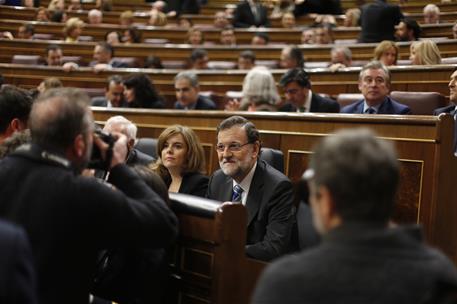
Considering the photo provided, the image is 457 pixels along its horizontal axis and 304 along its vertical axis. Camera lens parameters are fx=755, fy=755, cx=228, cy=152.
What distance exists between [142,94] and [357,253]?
384 cm

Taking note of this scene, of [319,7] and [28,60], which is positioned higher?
[319,7]

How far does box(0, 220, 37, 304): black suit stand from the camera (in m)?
1.15

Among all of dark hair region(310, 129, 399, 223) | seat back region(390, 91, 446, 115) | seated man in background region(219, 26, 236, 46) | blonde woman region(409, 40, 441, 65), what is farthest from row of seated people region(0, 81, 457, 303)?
seated man in background region(219, 26, 236, 46)

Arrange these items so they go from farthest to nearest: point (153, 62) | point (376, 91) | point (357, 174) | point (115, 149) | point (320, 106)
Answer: point (153, 62)
point (320, 106)
point (376, 91)
point (115, 149)
point (357, 174)

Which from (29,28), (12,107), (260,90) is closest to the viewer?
(12,107)

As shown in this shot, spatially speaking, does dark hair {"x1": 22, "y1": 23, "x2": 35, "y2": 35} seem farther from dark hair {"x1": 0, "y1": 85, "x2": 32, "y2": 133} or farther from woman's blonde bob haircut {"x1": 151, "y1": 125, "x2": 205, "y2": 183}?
dark hair {"x1": 0, "y1": 85, "x2": 32, "y2": 133}

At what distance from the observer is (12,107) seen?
2268mm

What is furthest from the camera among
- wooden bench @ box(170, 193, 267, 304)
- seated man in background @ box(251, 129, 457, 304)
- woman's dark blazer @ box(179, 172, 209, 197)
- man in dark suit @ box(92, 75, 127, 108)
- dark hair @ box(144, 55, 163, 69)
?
dark hair @ box(144, 55, 163, 69)

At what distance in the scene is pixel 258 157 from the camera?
109 inches

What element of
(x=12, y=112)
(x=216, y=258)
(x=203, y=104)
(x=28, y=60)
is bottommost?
(x=216, y=258)

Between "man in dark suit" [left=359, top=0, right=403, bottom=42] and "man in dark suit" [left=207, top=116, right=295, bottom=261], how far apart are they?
11.3 ft

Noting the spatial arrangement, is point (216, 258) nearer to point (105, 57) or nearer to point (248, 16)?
point (105, 57)

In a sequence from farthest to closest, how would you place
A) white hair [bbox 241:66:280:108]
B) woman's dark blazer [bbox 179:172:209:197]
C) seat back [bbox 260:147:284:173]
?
white hair [bbox 241:66:280:108] < seat back [bbox 260:147:284:173] < woman's dark blazer [bbox 179:172:209:197]

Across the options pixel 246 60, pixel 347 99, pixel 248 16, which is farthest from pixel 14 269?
pixel 248 16
